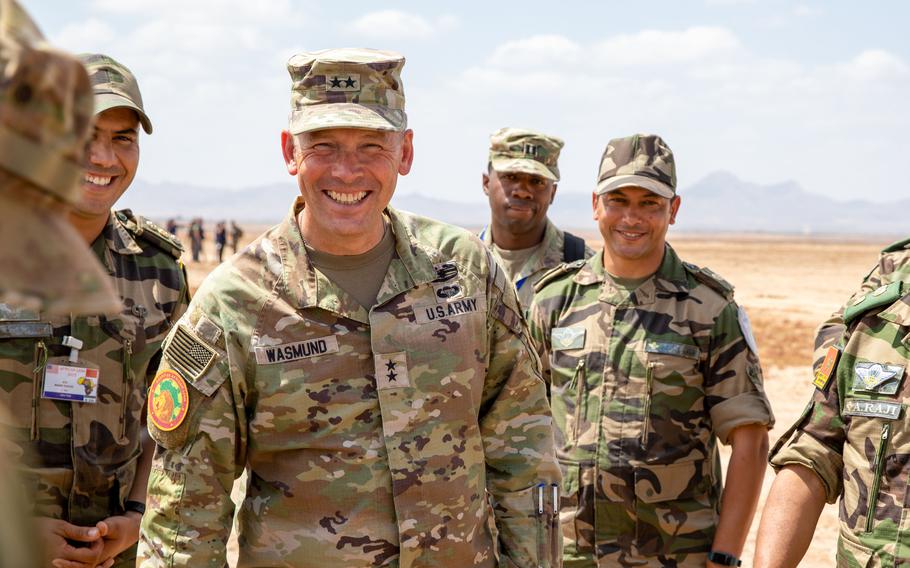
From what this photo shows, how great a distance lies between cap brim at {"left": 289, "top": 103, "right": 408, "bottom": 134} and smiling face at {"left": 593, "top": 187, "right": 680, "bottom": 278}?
1.78m

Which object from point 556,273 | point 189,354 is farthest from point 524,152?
point 189,354

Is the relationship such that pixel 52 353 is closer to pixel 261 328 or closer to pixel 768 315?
pixel 261 328

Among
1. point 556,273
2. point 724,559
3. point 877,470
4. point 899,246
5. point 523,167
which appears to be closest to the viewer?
point 877,470

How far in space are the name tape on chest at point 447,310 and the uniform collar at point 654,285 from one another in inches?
59.7

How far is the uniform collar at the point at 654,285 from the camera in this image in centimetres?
425

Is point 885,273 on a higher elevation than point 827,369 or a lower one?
higher

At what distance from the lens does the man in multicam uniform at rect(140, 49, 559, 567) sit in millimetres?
2645

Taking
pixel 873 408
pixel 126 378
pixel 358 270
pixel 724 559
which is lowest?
pixel 724 559

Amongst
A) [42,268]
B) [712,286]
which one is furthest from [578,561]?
[42,268]

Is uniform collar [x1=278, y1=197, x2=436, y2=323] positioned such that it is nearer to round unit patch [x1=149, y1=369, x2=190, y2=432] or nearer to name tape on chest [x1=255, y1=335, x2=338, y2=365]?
name tape on chest [x1=255, y1=335, x2=338, y2=365]

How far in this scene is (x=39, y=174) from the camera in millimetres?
1010

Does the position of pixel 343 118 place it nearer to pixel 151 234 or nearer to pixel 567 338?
pixel 151 234

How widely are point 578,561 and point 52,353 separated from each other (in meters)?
2.26

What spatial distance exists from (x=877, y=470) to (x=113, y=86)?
2.86 m
